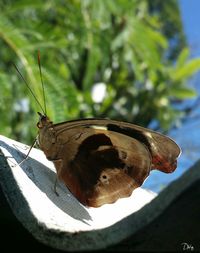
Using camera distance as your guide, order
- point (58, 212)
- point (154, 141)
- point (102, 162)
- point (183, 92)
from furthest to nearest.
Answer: point (183, 92) → point (102, 162) → point (154, 141) → point (58, 212)

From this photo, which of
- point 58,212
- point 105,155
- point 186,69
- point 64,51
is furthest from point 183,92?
point 58,212

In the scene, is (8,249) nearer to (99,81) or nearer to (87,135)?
(87,135)

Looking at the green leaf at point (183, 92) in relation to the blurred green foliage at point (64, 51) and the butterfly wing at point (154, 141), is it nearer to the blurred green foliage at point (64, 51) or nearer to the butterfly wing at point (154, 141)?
the blurred green foliage at point (64, 51)

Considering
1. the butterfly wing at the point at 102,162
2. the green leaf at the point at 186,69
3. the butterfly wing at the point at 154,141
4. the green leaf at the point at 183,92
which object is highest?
the green leaf at the point at 186,69

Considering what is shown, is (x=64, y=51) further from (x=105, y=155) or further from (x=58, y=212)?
(x=58, y=212)

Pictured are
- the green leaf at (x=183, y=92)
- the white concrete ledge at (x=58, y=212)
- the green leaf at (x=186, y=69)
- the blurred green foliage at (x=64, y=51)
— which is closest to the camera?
the white concrete ledge at (x=58, y=212)

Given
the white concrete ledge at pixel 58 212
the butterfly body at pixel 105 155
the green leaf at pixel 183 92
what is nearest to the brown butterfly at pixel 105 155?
the butterfly body at pixel 105 155

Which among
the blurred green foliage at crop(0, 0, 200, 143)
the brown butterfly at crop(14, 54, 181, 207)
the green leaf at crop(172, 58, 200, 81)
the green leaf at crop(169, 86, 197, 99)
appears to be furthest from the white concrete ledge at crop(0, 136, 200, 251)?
the green leaf at crop(172, 58, 200, 81)
